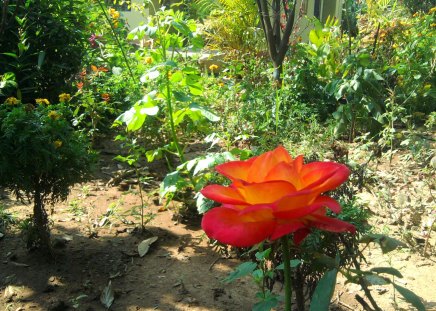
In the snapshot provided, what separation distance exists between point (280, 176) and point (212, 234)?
141mm

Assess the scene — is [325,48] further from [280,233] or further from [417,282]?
[280,233]

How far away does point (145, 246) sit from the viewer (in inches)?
137

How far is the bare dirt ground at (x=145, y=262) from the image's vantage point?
9.46 feet

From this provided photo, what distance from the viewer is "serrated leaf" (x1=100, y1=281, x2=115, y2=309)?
2.86 m

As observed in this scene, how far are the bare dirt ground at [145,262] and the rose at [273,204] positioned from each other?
1.89 m

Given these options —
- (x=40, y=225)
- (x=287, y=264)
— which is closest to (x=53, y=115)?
(x=40, y=225)

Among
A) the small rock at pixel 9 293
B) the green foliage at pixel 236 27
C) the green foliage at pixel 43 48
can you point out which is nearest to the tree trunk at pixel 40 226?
the small rock at pixel 9 293

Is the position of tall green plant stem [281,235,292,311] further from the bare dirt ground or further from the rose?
the bare dirt ground

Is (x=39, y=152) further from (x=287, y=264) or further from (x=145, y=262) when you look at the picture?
(x=287, y=264)

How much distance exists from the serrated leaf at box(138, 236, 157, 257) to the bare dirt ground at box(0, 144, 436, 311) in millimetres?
38

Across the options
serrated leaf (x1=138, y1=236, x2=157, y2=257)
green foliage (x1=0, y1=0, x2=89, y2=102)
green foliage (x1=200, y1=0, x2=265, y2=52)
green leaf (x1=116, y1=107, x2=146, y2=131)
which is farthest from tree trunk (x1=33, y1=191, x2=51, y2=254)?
green foliage (x1=200, y1=0, x2=265, y2=52)

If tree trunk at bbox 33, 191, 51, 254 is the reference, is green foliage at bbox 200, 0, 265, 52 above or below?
above

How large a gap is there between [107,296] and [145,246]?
0.60 metres

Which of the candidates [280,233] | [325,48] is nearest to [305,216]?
[280,233]
